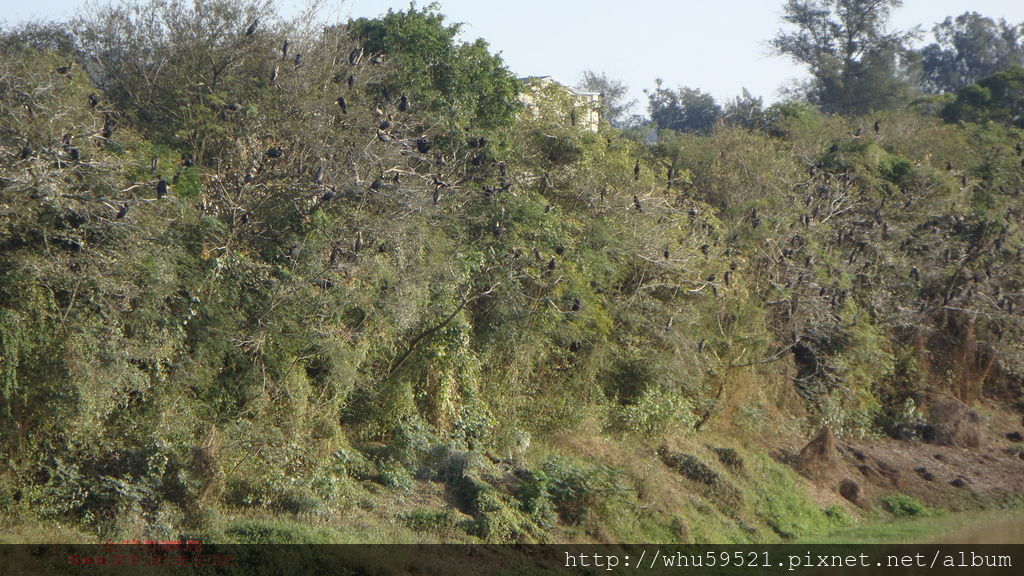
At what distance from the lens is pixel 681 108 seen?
136 feet

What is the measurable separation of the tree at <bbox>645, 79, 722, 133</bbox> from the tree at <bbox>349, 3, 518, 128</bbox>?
1039 inches

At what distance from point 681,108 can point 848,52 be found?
774 cm

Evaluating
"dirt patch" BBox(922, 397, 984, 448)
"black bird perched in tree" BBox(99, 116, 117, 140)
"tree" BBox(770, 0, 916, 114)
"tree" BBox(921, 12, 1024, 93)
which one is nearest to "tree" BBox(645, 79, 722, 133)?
"tree" BBox(770, 0, 916, 114)

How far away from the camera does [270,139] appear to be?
12000 mm

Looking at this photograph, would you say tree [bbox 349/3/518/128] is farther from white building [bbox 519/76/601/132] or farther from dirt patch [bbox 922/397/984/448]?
dirt patch [bbox 922/397/984/448]

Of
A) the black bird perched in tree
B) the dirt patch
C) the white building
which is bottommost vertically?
the dirt patch

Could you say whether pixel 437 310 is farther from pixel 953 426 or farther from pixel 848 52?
pixel 848 52

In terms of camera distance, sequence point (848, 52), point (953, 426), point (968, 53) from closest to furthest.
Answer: point (953, 426) → point (848, 52) → point (968, 53)

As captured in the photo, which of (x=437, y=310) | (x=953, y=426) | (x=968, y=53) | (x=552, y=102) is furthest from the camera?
(x=968, y=53)

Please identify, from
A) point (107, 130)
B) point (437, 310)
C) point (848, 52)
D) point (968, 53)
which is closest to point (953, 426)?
point (437, 310)

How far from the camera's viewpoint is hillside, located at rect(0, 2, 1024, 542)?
8906 mm

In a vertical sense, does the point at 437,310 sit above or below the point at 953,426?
above

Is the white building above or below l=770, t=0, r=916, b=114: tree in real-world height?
below

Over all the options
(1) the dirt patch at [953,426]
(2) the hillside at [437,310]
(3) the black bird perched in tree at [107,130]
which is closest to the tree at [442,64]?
(2) the hillside at [437,310]
